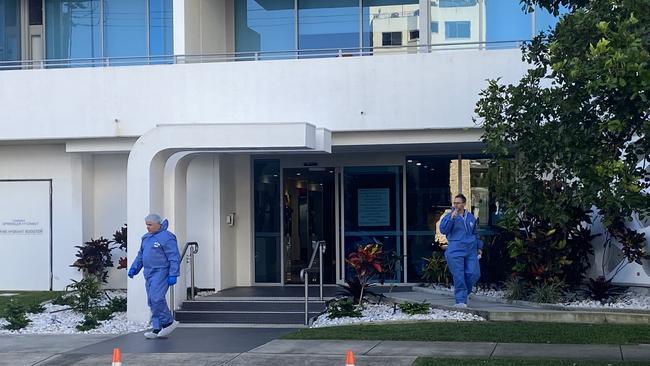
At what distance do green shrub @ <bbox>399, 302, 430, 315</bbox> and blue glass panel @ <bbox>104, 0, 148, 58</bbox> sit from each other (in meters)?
8.14

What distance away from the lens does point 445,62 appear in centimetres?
1617

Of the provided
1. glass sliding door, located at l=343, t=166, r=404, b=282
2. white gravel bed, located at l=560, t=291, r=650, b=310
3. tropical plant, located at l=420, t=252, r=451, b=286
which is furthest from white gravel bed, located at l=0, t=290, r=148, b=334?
white gravel bed, located at l=560, t=291, r=650, b=310

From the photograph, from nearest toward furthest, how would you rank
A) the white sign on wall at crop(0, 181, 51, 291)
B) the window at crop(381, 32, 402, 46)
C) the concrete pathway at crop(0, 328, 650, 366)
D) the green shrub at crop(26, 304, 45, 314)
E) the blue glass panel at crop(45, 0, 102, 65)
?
the concrete pathway at crop(0, 328, 650, 366) < the green shrub at crop(26, 304, 45, 314) < the window at crop(381, 32, 402, 46) < the white sign on wall at crop(0, 181, 51, 291) < the blue glass panel at crop(45, 0, 102, 65)

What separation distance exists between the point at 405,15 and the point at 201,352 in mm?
8791

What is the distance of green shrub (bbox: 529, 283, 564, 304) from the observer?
47.2 ft

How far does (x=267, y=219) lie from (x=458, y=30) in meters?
5.39

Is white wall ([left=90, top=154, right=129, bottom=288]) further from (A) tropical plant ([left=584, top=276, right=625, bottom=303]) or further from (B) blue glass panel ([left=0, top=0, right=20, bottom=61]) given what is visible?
(A) tropical plant ([left=584, top=276, right=625, bottom=303])

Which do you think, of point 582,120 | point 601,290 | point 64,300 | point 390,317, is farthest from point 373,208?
point 582,120

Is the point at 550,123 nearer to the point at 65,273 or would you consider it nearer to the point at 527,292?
the point at 527,292

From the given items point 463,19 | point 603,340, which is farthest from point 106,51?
point 603,340

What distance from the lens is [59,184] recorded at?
1889 cm

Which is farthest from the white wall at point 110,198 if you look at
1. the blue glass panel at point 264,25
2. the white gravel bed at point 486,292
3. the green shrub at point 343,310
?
the white gravel bed at point 486,292

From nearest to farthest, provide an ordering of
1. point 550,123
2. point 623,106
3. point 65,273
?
point 623,106 < point 550,123 < point 65,273

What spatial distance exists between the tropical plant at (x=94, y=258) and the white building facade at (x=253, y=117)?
546mm
